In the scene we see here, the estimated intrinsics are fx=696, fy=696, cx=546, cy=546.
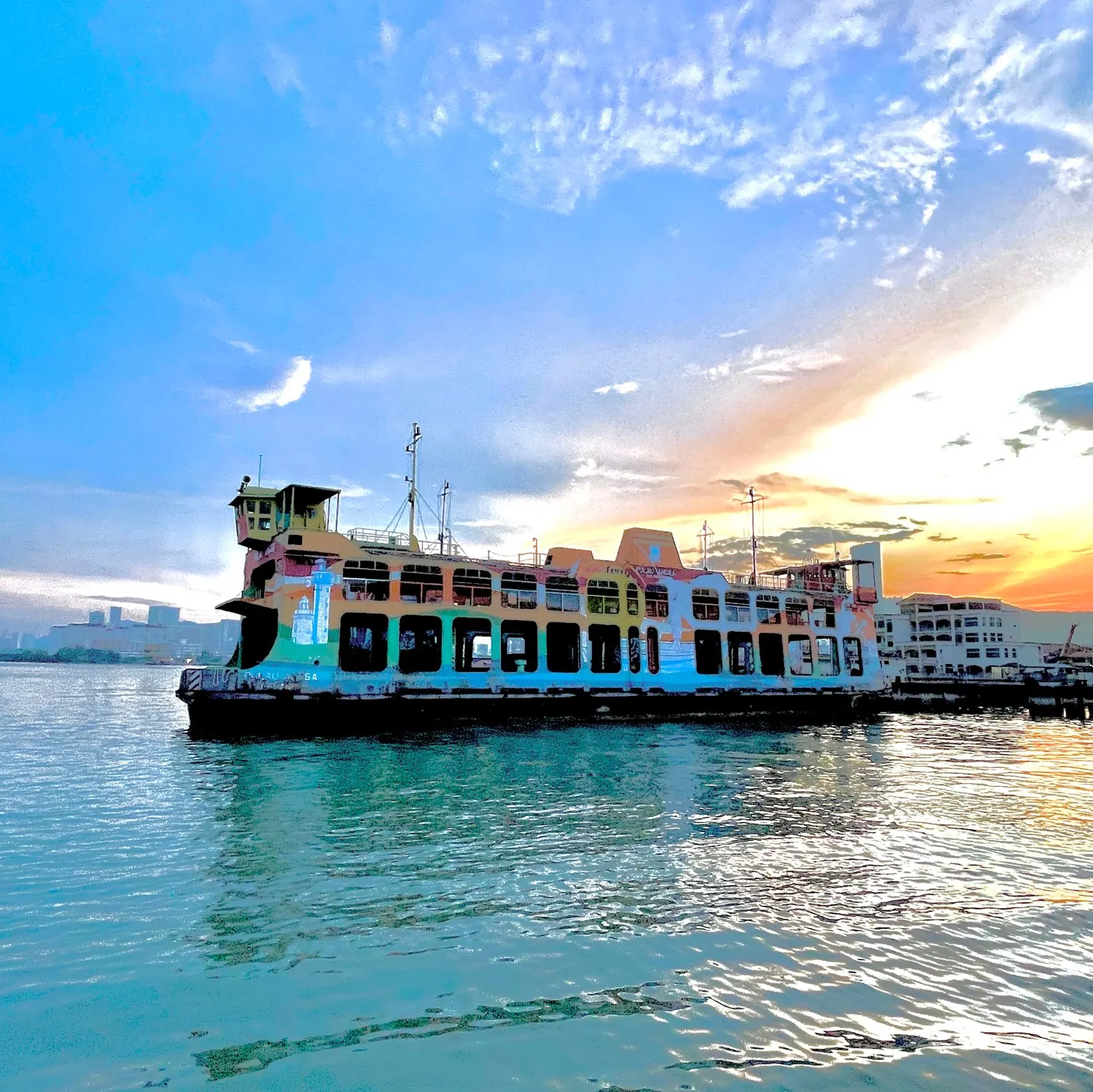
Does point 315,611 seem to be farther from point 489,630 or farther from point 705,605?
point 705,605

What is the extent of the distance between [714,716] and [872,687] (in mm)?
15232

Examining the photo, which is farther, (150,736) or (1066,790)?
(150,736)

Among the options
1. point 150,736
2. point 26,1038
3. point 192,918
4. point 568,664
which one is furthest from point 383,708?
point 26,1038

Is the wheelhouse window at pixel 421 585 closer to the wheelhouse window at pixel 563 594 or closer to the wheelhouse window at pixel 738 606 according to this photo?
the wheelhouse window at pixel 563 594

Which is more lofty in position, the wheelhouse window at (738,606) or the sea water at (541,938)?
the wheelhouse window at (738,606)

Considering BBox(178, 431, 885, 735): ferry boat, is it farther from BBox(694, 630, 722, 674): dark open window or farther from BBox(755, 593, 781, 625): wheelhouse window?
BBox(694, 630, 722, 674): dark open window

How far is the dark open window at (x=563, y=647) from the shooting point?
43.2m

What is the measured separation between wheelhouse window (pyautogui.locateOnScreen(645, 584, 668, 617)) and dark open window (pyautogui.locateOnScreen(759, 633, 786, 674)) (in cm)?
853

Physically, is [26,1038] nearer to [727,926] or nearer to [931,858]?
[727,926]

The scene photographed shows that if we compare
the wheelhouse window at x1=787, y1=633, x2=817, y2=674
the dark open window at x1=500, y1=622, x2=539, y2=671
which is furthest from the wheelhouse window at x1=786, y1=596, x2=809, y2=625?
the dark open window at x1=500, y1=622, x2=539, y2=671

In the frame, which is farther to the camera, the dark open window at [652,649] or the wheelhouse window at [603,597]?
the dark open window at [652,649]

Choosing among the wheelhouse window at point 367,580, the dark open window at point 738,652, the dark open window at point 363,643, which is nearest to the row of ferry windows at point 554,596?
the wheelhouse window at point 367,580

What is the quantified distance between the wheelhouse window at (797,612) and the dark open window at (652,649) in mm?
11733

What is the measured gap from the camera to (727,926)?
8.04m
